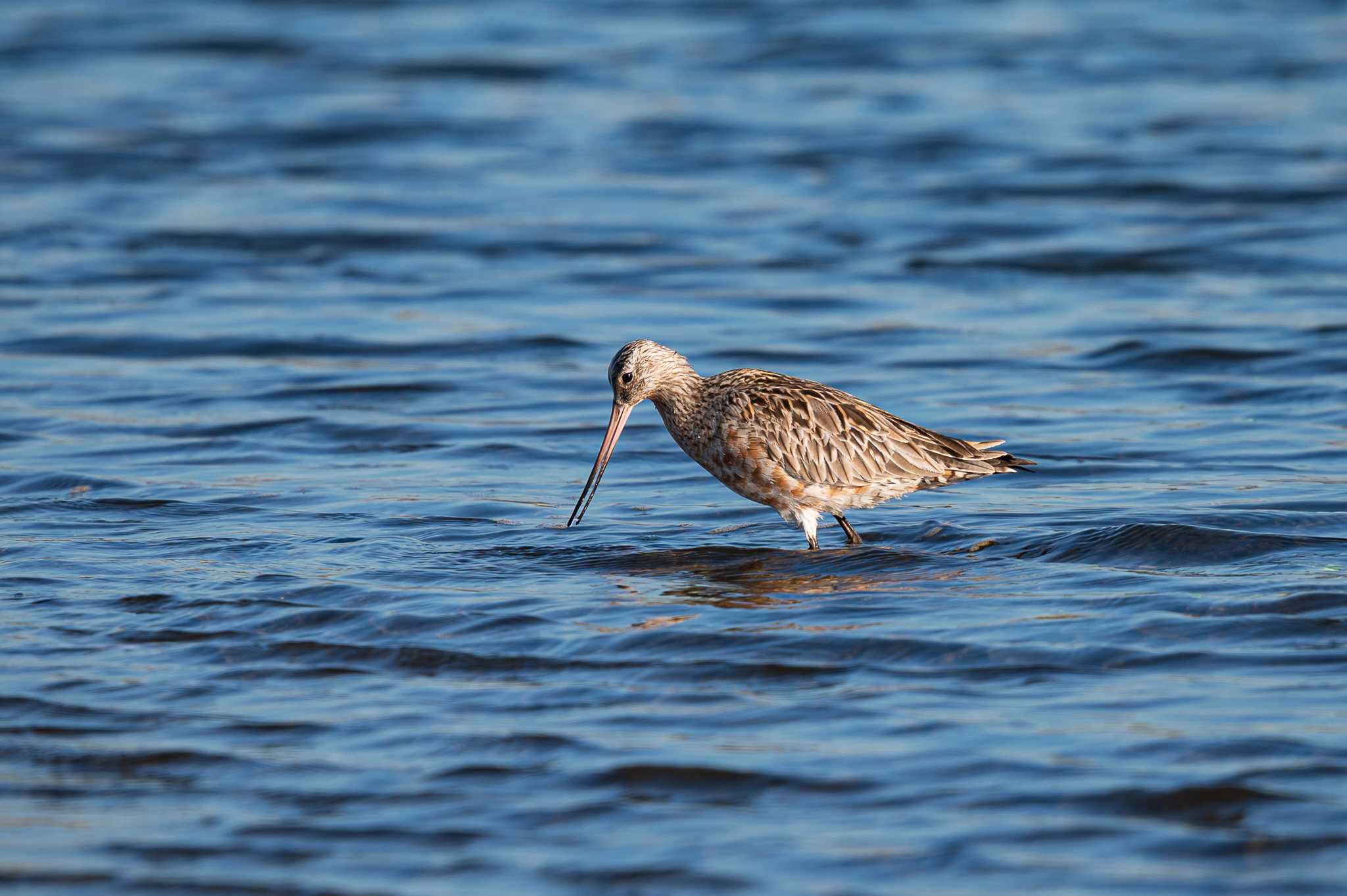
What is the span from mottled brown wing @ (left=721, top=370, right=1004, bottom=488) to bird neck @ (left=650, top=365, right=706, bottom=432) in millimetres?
217

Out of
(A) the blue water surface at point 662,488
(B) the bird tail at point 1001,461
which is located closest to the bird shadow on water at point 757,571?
(A) the blue water surface at point 662,488

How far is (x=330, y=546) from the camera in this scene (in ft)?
28.5

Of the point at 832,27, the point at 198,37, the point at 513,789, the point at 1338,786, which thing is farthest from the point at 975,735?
the point at 198,37

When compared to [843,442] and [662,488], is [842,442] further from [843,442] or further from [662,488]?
[662,488]

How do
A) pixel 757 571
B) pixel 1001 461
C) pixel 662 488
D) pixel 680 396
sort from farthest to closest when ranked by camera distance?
pixel 662 488
pixel 680 396
pixel 1001 461
pixel 757 571

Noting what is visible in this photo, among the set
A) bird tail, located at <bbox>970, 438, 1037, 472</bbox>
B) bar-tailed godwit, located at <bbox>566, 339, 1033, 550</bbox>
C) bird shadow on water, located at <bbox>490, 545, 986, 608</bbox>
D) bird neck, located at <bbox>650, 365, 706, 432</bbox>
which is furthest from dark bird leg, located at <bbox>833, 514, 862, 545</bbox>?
bird neck, located at <bbox>650, 365, 706, 432</bbox>

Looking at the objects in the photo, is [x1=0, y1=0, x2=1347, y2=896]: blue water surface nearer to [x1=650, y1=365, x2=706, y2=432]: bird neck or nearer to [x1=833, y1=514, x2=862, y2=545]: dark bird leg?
[x1=833, y1=514, x2=862, y2=545]: dark bird leg

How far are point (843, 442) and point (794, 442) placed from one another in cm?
26

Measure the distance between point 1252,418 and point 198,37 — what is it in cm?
1908

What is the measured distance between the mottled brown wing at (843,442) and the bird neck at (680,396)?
0.71ft

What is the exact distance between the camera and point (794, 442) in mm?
8852

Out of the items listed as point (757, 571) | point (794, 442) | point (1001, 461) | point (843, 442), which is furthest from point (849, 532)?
point (1001, 461)

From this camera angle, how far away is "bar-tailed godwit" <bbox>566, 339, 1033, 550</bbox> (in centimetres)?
885

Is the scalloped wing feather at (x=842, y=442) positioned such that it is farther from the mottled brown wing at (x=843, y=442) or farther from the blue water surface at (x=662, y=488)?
the blue water surface at (x=662, y=488)
